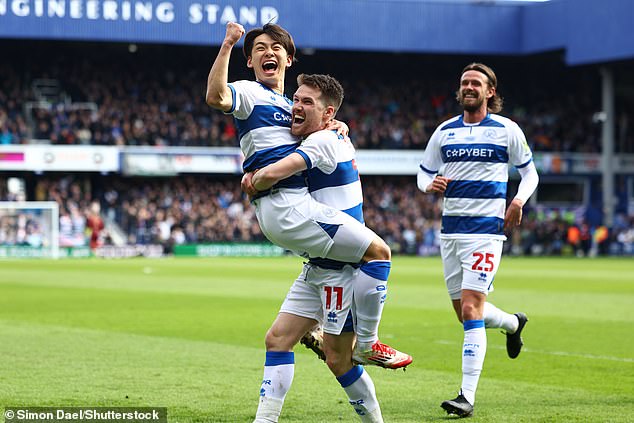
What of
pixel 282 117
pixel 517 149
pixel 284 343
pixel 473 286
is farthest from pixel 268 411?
pixel 517 149

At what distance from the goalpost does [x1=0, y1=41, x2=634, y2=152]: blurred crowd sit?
5.51 meters

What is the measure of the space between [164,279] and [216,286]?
10.2 ft

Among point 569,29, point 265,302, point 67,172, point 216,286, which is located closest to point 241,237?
point 67,172

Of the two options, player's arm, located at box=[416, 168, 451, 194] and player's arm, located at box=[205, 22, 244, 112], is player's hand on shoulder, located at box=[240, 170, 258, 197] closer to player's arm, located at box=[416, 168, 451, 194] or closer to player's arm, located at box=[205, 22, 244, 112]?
player's arm, located at box=[205, 22, 244, 112]

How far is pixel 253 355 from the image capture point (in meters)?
11.2

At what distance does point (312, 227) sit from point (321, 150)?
443 mm

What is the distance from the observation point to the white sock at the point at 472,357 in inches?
307

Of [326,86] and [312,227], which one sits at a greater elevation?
[326,86]

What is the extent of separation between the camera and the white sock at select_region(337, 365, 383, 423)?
21.3 feet

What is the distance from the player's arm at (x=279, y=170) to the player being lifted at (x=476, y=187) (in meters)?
2.59

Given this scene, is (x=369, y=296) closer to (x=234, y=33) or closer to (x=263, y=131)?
(x=263, y=131)

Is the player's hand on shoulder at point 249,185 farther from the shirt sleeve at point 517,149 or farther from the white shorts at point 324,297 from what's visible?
the shirt sleeve at point 517,149

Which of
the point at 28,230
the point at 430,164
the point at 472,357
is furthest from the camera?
the point at 28,230

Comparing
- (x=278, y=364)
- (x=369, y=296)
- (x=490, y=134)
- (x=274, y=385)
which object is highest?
(x=490, y=134)
